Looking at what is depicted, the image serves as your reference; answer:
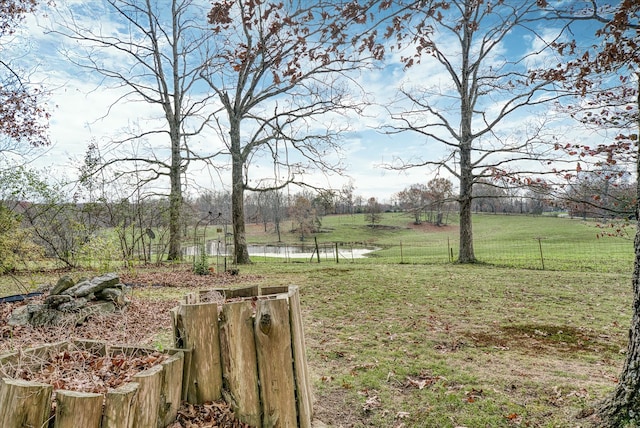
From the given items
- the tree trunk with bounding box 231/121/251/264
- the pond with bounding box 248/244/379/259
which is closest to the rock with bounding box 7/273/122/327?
the tree trunk with bounding box 231/121/251/264

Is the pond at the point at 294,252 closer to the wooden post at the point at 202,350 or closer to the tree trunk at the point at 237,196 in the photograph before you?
the tree trunk at the point at 237,196

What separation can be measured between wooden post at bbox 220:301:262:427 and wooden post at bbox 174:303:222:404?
5 cm

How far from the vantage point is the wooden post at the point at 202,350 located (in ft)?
8.08

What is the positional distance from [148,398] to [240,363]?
635mm

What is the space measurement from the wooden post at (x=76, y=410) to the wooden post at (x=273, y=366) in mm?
1027

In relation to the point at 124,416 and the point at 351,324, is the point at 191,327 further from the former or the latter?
the point at 351,324

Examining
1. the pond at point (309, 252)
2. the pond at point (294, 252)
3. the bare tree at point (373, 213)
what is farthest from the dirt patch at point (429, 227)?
the pond at point (309, 252)

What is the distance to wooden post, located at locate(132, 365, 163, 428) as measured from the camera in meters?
1.97

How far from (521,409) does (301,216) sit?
121 ft

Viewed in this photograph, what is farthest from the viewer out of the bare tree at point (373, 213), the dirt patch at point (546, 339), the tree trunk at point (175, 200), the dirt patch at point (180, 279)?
the bare tree at point (373, 213)

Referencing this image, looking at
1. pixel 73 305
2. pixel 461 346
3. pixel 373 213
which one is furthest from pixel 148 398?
pixel 373 213

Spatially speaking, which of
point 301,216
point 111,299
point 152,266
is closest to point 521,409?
point 111,299

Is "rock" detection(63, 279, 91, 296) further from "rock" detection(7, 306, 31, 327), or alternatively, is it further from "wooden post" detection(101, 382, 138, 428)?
"wooden post" detection(101, 382, 138, 428)

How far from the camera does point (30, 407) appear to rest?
1.82 metres
